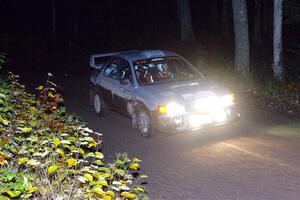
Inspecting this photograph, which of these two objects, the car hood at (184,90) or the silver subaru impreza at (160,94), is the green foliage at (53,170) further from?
the car hood at (184,90)

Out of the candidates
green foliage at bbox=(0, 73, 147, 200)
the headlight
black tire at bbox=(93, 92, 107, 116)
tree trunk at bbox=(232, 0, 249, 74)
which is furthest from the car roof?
tree trunk at bbox=(232, 0, 249, 74)

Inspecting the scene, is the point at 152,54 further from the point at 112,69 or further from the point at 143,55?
the point at 112,69

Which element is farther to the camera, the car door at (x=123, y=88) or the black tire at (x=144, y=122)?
the car door at (x=123, y=88)

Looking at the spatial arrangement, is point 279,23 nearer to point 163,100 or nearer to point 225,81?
point 225,81

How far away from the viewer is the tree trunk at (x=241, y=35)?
15.0 m

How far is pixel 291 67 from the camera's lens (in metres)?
15.3

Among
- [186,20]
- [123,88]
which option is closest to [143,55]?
[123,88]

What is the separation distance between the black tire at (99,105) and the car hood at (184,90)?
222 centimetres

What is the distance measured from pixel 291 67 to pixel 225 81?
222 cm

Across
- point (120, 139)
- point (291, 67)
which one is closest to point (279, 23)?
point (291, 67)

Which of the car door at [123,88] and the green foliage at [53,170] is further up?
the car door at [123,88]

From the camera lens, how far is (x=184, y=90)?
9938 mm

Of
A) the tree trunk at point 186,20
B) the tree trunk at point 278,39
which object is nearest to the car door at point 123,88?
the tree trunk at point 278,39

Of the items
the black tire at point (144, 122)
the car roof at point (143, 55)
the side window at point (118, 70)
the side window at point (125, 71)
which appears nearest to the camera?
the black tire at point (144, 122)
